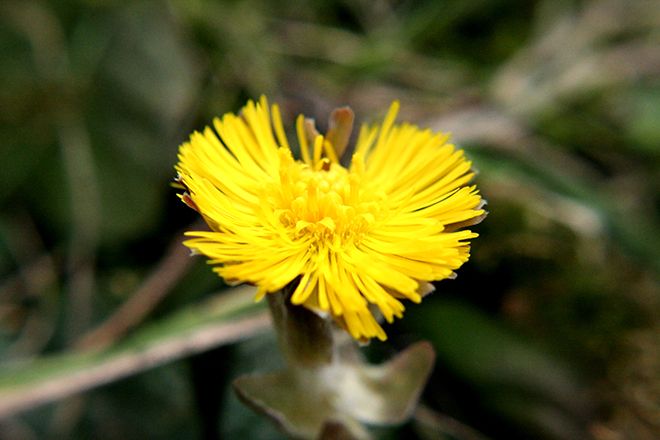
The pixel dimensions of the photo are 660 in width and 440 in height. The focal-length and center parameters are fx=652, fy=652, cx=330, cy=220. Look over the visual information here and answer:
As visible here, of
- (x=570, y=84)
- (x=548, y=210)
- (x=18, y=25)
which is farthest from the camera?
(x=570, y=84)

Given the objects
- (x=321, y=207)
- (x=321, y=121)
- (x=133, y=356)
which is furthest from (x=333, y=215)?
(x=321, y=121)

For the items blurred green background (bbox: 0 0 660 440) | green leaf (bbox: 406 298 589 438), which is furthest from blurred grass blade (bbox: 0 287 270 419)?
green leaf (bbox: 406 298 589 438)

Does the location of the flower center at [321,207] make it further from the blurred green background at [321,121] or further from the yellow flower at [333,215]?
the blurred green background at [321,121]

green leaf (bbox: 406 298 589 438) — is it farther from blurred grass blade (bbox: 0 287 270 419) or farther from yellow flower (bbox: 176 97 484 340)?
yellow flower (bbox: 176 97 484 340)

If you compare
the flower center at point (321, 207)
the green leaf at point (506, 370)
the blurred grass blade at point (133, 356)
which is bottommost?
the blurred grass blade at point (133, 356)

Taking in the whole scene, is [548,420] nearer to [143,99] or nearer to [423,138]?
[423,138]

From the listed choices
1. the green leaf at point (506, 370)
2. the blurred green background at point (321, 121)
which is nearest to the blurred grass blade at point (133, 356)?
the blurred green background at point (321, 121)

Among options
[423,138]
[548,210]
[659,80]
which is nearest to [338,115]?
[423,138]
